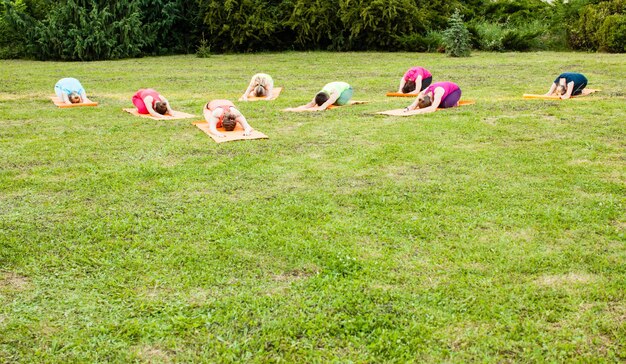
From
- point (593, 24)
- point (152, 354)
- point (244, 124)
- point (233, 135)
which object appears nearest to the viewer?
point (152, 354)

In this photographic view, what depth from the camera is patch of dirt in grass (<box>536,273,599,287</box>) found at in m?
3.14

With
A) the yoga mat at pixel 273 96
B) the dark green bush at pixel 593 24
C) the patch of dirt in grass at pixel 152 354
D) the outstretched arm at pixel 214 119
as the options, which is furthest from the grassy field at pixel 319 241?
the dark green bush at pixel 593 24

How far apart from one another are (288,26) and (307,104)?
11.3 m

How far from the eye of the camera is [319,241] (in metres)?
3.73

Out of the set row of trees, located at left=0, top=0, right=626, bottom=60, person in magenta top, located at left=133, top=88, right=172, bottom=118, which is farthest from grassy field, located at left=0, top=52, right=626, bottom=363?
row of trees, located at left=0, top=0, right=626, bottom=60

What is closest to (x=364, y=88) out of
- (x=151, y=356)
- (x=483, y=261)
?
(x=483, y=261)

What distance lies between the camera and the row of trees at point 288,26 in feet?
56.0

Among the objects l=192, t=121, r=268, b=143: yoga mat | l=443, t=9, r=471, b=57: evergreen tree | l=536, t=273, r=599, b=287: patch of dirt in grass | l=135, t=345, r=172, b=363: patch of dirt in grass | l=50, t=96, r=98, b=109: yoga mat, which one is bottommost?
l=135, t=345, r=172, b=363: patch of dirt in grass

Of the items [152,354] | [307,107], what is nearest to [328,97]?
[307,107]

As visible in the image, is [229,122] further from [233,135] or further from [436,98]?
[436,98]

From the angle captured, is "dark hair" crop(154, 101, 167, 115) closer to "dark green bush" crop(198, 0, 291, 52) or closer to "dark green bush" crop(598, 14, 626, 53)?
"dark green bush" crop(198, 0, 291, 52)

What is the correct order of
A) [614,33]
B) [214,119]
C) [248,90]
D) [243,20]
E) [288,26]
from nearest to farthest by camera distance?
[214,119] < [248,90] < [614,33] < [243,20] < [288,26]

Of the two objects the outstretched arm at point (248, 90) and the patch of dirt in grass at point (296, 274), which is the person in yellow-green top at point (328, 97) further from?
the patch of dirt in grass at point (296, 274)

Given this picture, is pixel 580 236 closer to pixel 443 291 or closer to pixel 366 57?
pixel 443 291
